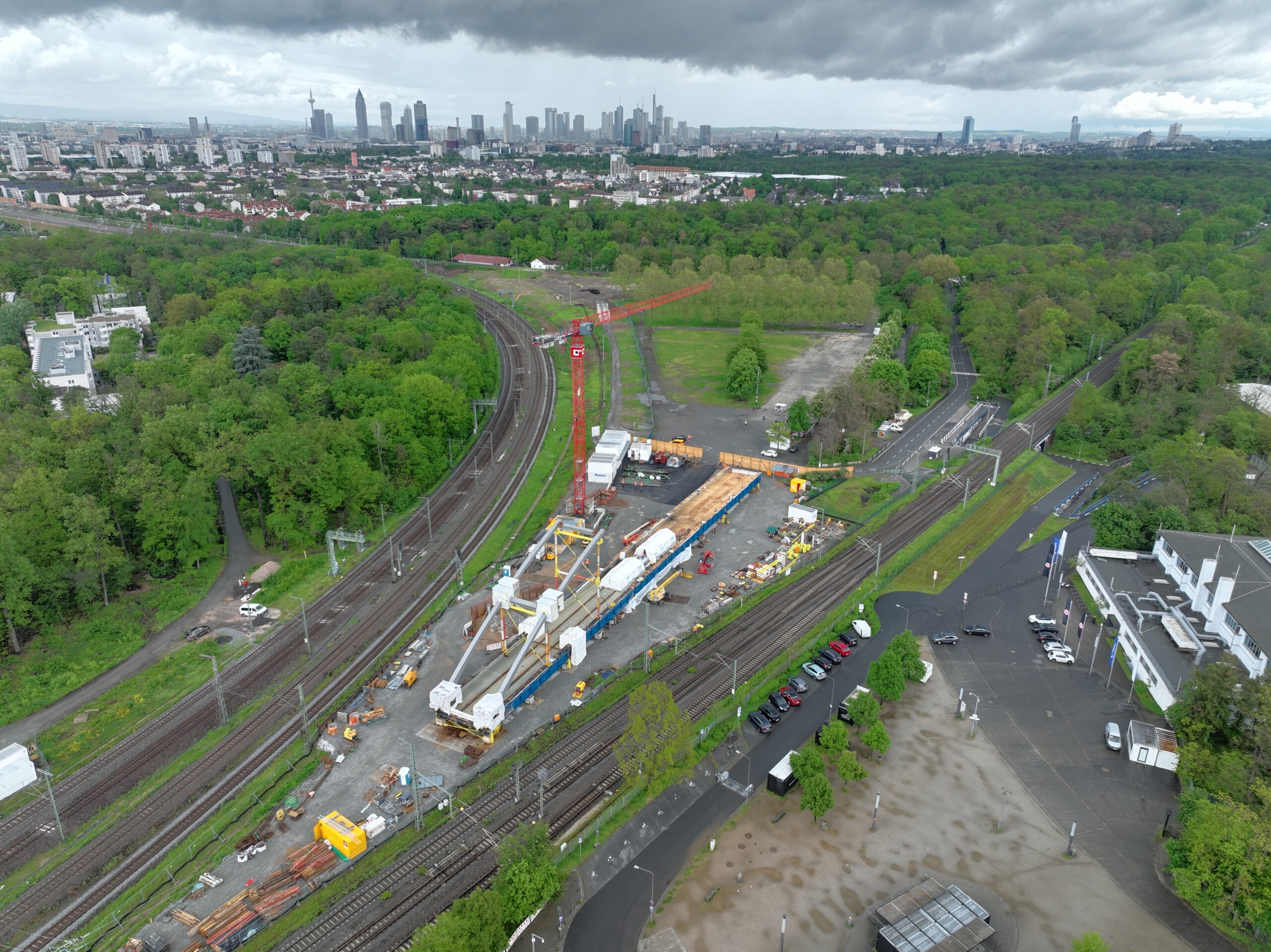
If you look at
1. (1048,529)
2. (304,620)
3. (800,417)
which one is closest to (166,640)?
(304,620)

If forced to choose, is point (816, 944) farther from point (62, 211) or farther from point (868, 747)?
point (62, 211)

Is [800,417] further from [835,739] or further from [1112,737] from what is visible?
[835,739]

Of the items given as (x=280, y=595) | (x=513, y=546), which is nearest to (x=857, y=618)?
(x=513, y=546)

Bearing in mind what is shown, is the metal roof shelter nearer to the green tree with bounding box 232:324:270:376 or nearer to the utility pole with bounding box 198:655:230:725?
the utility pole with bounding box 198:655:230:725

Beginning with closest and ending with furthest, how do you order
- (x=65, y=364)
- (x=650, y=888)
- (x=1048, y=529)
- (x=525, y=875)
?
1. (x=525, y=875)
2. (x=650, y=888)
3. (x=1048, y=529)
4. (x=65, y=364)

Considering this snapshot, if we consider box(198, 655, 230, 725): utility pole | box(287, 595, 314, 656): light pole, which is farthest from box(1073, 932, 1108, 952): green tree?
box(287, 595, 314, 656): light pole

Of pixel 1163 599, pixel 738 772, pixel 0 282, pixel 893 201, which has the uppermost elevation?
pixel 893 201
